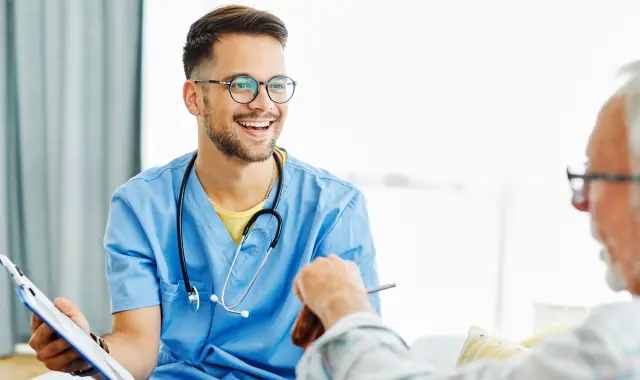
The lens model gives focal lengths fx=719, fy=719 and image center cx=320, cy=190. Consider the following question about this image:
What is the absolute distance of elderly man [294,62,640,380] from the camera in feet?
2.39

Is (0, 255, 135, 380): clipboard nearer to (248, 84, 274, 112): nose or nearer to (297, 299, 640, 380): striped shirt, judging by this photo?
(297, 299, 640, 380): striped shirt

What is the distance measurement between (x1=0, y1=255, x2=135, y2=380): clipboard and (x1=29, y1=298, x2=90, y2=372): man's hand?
6 cm

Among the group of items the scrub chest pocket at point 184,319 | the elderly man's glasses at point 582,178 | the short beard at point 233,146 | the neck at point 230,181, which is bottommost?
the scrub chest pocket at point 184,319

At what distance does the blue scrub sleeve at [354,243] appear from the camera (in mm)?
1624

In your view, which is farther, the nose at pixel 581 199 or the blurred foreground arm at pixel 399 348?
the nose at pixel 581 199

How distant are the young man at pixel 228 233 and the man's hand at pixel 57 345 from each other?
0.16m

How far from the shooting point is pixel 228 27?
170 cm

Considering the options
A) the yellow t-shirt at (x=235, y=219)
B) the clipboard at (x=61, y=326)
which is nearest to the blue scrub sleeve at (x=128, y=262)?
the yellow t-shirt at (x=235, y=219)

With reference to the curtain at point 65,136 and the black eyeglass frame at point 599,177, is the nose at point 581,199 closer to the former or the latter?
the black eyeglass frame at point 599,177

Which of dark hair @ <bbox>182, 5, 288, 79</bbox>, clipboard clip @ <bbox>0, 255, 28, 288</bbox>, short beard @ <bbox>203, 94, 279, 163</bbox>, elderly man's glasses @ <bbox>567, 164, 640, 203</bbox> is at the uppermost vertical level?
dark hair @ <bbox>182, 5, 288, 79</bbox>

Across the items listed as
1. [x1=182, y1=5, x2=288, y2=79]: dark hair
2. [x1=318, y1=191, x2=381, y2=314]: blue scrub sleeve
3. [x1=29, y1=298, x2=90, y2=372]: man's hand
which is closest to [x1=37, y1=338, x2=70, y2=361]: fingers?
[x1=29, y1=298, x2=90, y2=372]: man's hand

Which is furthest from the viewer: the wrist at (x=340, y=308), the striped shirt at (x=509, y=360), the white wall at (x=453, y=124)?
the white wall at (x=453, y=124)

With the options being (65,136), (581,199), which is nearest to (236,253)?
(581,199)

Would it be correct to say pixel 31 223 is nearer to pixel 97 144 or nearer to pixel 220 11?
pixel 97 144
